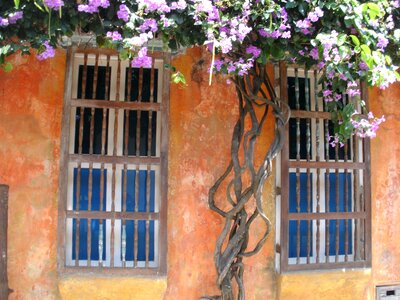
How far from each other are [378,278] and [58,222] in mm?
3070

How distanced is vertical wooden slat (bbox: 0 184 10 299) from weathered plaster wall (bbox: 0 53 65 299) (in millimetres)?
66

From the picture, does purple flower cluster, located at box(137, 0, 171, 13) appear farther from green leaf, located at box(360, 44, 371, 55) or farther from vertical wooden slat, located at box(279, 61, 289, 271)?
vertical wooden slat, located at box(279, 61, 289, 271)

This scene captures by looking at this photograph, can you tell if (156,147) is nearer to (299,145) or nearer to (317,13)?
(299,145)

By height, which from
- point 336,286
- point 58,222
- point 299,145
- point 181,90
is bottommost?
point 336,286

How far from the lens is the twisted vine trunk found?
399cm

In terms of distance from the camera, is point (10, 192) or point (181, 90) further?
point (181, 90)

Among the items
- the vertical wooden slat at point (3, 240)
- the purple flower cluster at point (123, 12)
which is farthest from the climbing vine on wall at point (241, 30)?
the vertical wooden slat at point (3, 240)

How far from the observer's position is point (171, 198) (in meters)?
4.26

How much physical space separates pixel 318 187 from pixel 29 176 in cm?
263

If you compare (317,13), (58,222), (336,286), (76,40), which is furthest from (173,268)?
(317,13)

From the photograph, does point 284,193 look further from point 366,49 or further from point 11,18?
point 11,18

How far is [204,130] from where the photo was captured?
436 centimetres

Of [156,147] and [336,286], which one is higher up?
[156,147]

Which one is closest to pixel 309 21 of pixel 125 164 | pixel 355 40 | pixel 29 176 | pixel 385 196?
pixel 355 40
